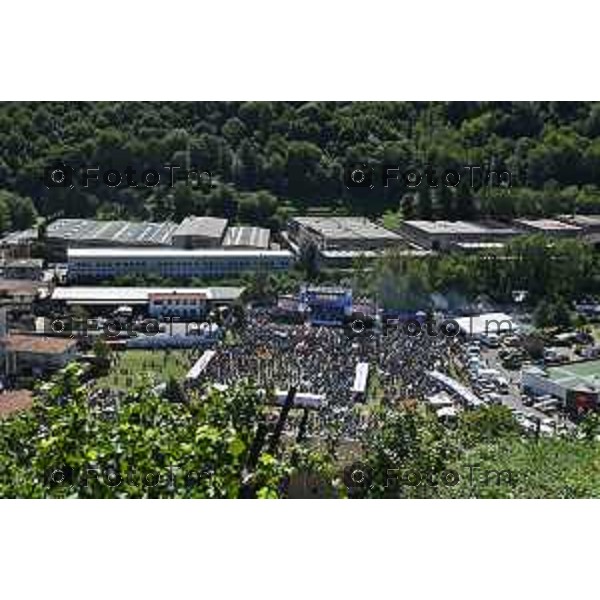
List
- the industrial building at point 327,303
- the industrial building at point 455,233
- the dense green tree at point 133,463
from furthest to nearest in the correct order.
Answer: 1. the industrial building at point 455,233
2. the industrial building at point 327,303
3. the dense green tree at point 133,463

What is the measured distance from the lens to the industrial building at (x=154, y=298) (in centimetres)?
514

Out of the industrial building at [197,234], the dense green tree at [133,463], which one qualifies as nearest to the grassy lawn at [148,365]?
the industrial building at [197,234]

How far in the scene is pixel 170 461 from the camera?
3650 millimetres

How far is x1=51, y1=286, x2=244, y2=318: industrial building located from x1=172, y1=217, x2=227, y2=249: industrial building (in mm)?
210

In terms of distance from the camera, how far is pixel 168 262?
517cm

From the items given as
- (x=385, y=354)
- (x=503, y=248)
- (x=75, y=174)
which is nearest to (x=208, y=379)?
(x=385, y=354)

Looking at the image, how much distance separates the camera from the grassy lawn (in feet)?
16.0

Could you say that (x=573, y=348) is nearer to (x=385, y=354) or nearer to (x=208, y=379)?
(x=385, y=354)

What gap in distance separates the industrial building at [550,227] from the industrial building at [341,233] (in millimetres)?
618

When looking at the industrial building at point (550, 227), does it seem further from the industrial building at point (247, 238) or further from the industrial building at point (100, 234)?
the industrial building at point (100, 234)

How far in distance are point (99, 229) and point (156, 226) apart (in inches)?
10.0

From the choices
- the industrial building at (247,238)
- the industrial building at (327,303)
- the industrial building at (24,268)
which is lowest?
the industrial building at (327,303)

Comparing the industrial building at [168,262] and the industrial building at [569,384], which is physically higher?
the industrial building at [168,262]

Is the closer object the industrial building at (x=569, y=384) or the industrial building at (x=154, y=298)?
the industrial building at (x=154, y=298)
